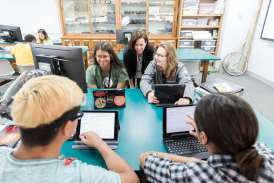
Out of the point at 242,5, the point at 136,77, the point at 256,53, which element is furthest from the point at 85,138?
the point at 242,5

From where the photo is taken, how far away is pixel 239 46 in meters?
4.77

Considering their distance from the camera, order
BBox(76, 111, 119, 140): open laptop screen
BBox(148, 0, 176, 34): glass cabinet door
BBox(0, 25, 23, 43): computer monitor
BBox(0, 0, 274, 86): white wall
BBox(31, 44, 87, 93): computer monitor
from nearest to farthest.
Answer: BBox(76, 111, 119, 140): open laptop screen → BBox(31, 44, 87, 93): computer monitor → BBox(0, 25, 23, 43): computer monitor → BBox(0, 0, 274, 86): white wall → BBox(148, 0, 176, 34): glass cabinet door

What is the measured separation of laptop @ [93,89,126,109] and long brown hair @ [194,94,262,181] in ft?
2.89

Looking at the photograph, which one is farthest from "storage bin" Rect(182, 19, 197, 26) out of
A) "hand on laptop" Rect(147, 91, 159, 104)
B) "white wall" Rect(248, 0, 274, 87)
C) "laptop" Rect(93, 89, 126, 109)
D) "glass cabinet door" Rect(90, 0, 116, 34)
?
"laptop" Rect(93, 89, 126, 109)

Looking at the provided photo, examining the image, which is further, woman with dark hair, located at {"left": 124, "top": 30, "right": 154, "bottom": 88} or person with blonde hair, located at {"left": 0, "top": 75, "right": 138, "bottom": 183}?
woman with dark hair, located at {"left": 124, "top": 30, "right": 154, "bottom": 88}

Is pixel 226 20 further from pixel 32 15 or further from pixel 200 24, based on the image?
pixel 32 15

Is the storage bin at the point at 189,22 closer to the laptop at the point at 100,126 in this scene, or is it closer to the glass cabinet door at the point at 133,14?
the glass cabinet door at the point at 133,14

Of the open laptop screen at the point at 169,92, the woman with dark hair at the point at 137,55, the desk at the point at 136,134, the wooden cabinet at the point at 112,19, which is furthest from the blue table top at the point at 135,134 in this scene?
the wooden cabinet at the point at 112,19

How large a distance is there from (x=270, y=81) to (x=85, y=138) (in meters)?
4.18

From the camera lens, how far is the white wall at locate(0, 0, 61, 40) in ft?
15.7

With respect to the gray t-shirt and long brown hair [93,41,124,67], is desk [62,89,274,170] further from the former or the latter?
long brown hair [93,41,124,67]

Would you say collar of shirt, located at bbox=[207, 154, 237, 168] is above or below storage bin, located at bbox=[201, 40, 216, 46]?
above

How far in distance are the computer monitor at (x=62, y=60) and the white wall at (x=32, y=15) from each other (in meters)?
3.80

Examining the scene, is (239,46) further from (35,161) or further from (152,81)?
(35,161)
